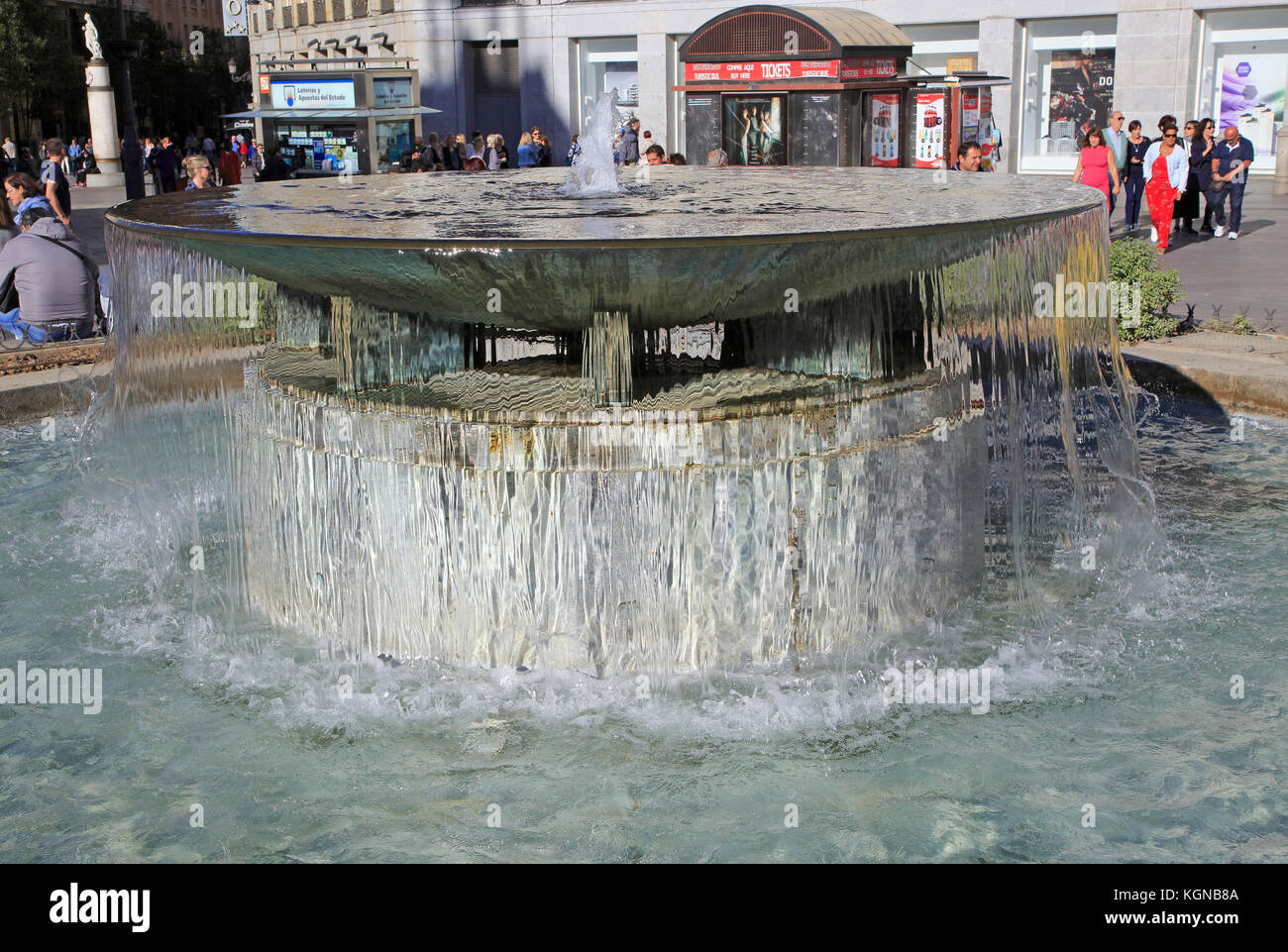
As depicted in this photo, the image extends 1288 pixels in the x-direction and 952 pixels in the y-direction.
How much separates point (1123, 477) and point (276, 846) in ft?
13.4

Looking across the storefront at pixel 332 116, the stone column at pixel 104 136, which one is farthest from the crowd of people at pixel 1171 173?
the stone column at pixel 104 136

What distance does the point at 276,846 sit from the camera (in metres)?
3.72

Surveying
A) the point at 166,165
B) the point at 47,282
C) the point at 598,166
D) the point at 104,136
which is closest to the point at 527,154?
the point at 166,165

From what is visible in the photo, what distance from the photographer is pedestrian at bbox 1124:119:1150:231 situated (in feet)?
55.0

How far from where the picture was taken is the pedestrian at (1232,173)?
15.6 metres

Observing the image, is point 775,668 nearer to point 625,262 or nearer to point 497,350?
point 625,262

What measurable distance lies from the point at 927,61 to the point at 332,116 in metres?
11.8

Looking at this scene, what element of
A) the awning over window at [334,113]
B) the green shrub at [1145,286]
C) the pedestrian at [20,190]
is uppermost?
the awning over window at [334,113]

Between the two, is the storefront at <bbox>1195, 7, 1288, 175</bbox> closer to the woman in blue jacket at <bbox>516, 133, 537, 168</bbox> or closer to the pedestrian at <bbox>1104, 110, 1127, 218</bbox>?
the pedestrian at <bbox>1104, 110, 1127, 218</bbox>

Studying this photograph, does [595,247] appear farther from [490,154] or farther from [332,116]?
[332,116]

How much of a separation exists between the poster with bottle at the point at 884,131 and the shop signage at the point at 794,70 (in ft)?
1.02

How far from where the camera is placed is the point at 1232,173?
15.6m

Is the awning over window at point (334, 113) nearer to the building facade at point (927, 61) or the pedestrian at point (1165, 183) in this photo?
the building facade at point (927, 61)
